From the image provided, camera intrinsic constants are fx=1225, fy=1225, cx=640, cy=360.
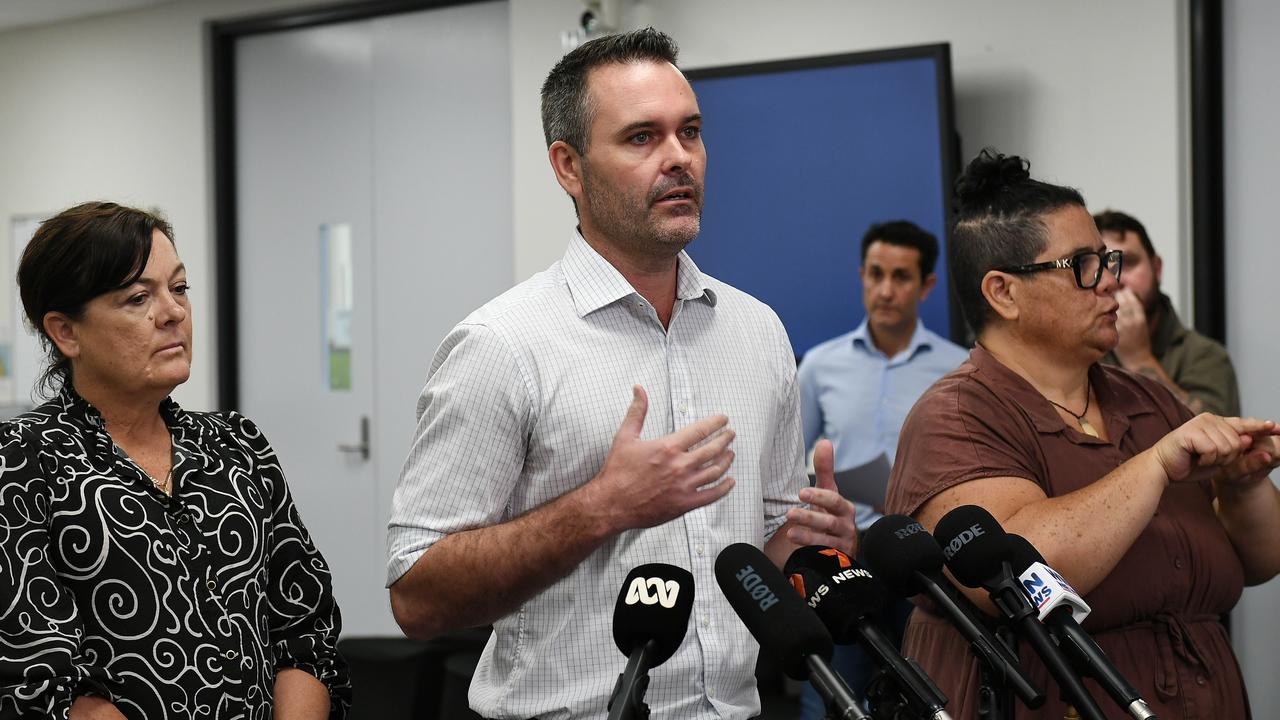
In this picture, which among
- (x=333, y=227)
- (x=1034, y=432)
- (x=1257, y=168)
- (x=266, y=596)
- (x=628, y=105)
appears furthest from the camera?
(x=333, y=227)

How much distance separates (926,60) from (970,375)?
85.8 inches

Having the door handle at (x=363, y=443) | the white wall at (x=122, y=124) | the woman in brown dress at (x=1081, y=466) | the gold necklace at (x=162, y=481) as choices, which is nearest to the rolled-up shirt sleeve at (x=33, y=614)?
the gold necklace at (x=162, y=481)

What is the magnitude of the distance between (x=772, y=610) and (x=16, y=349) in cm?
565

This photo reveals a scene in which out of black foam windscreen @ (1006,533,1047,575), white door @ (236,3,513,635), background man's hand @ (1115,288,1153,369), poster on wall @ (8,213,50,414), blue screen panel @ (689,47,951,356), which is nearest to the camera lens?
black foam windscreen @ (1006,533,1047,575)

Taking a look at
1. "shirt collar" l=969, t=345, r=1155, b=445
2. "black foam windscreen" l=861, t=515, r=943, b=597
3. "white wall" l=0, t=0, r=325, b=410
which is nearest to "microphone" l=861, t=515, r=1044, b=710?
"black foam windscreen" l=861, t=515, r=943, b=597

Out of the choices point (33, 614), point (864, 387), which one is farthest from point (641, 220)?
point (864, 387)

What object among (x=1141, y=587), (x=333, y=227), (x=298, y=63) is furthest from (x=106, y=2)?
(x=1141, y=587)

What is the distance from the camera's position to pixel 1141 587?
1774 millimetres

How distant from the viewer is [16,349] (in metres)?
5.81

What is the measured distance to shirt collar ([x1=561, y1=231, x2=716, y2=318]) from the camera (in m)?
1.58

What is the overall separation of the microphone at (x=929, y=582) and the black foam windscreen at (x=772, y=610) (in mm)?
188

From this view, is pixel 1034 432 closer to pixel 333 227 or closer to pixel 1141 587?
pixel 1141 587

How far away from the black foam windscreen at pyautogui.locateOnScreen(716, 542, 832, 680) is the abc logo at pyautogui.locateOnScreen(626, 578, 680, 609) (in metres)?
0.06

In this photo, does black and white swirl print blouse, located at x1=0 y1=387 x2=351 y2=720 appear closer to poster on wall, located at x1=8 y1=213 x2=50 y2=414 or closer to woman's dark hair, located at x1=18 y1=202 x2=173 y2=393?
woman's dark hair, located at x1=18 y1=202 x2=173 y2=393
